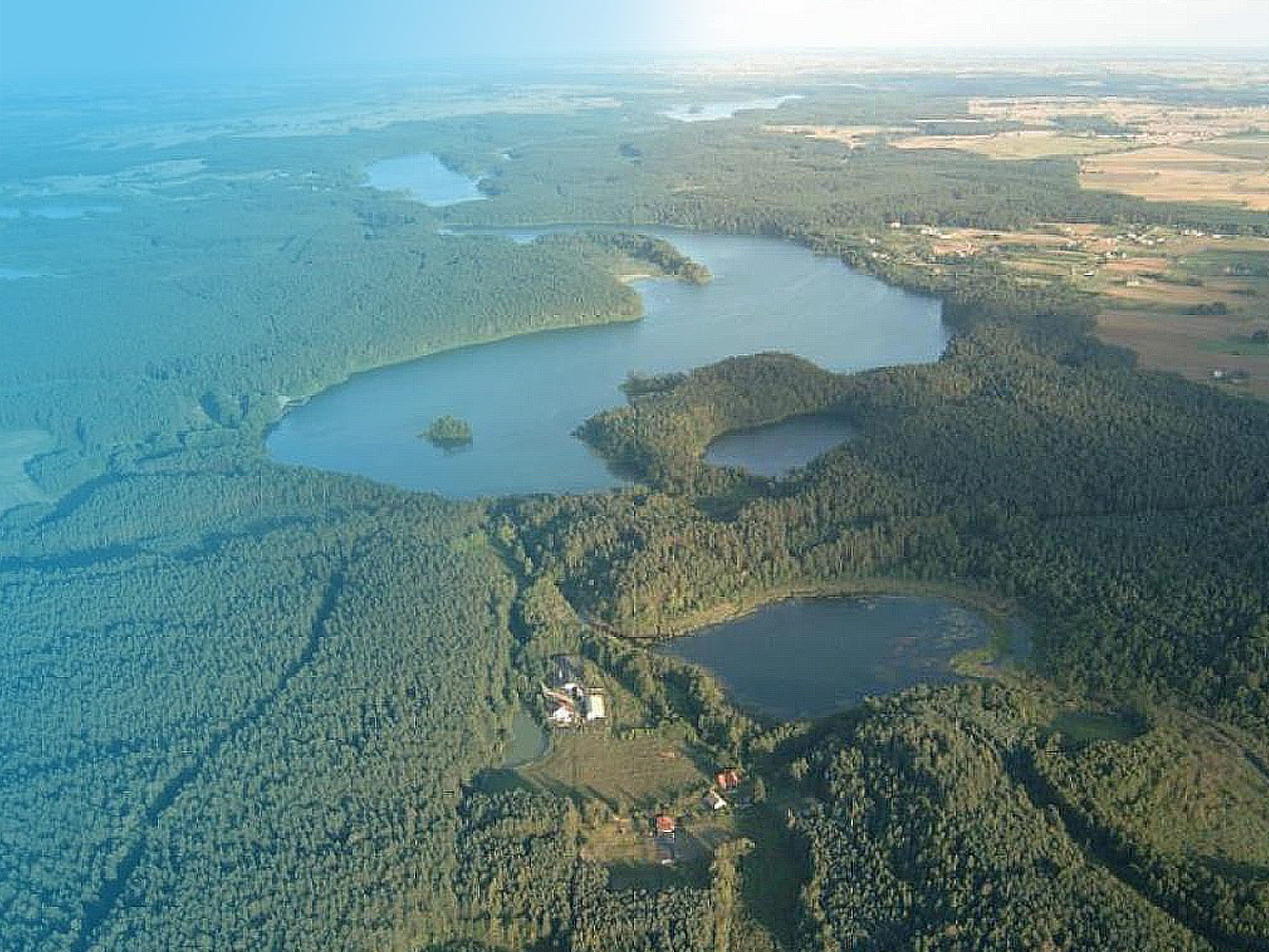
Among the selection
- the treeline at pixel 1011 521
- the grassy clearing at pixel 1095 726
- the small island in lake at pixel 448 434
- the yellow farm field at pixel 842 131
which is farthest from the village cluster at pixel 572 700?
the yellow farm field at pixel 842 131

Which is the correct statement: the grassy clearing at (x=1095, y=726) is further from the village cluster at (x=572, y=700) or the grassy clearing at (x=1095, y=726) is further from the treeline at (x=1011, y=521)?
the village cluster at (x=572, y=700)

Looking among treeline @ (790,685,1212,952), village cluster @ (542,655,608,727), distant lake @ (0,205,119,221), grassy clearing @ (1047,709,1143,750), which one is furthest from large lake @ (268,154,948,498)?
distant lake @ (0,205,119,221)

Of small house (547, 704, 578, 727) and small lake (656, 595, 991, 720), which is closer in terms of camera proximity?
small house (547, 704, 578, 727)

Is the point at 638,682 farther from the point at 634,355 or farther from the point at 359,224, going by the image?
the point at 359,224

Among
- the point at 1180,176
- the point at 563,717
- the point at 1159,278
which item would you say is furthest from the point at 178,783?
the point at 1180,176

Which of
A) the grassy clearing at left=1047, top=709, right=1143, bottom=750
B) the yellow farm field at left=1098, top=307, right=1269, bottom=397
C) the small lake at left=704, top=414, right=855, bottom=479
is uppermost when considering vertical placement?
the yellow farm field at left=1098, top=307, right=1269, bottom=397

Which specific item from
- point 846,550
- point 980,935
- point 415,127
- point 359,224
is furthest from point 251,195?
point 980,935

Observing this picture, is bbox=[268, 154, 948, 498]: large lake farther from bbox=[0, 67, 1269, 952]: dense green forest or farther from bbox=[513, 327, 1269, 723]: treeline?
bbox=[513, 327, 1269, 723]: treeline
